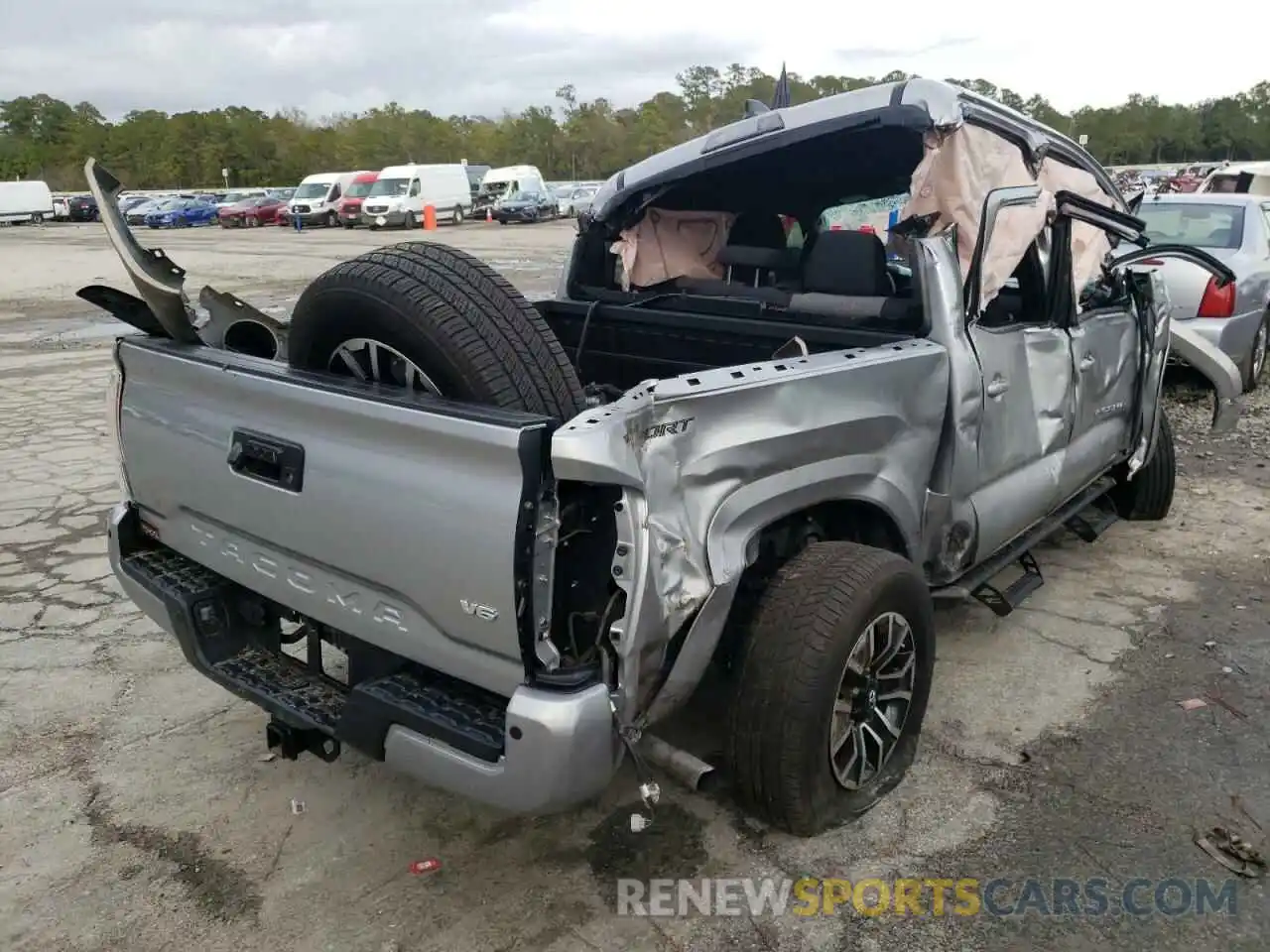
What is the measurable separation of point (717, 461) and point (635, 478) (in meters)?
0.32

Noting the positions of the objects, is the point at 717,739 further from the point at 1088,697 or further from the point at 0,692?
the point at 0,692

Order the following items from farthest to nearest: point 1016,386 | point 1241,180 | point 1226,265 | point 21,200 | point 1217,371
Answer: point 21,200, point 1241,180, point 1226,265, point 1217,371, point 1016,386

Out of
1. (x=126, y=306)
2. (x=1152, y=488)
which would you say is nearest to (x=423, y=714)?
(x=126, y=306)

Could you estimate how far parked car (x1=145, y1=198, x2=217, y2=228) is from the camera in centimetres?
4662

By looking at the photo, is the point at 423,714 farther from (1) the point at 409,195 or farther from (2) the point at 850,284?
(1) the point at 409,195

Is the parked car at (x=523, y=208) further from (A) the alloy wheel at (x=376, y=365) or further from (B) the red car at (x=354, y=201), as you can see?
(A) the alloy wheel at (x=376, y=365)

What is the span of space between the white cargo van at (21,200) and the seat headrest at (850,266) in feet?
187

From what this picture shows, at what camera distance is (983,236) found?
337 centimetres

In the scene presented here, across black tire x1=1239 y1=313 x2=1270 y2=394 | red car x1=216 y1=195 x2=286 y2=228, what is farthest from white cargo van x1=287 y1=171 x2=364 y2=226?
black tire x1=1239 y1=313 x2=1270 y2=394

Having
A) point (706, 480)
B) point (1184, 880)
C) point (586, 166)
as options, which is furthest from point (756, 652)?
point (586, 166)

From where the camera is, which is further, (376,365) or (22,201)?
(22,201)

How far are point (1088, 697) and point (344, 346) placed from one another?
290cm

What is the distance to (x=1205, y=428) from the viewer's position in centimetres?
770

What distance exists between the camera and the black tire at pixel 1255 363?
27.3 ft
